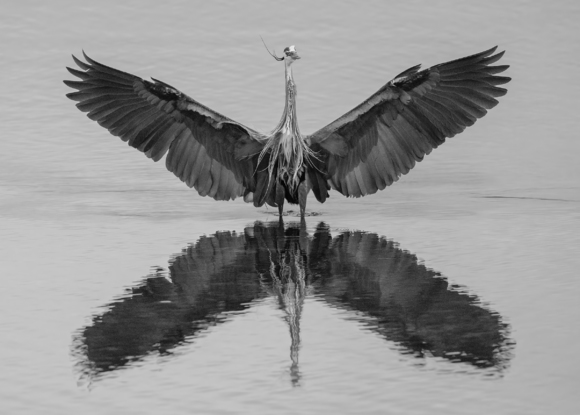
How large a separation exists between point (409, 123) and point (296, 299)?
162 inches

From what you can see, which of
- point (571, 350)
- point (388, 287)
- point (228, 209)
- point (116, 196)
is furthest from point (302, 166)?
point (571, 350)

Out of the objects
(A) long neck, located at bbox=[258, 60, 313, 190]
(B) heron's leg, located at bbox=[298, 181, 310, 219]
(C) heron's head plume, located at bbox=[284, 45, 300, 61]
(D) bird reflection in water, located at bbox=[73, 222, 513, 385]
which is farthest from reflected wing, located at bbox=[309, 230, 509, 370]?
(C) heron's head plume, located at bbox=[284, 45, 300, 61]

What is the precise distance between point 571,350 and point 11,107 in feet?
35.4

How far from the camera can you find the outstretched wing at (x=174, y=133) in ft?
41.4

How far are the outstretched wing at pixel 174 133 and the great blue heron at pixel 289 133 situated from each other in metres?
0.01

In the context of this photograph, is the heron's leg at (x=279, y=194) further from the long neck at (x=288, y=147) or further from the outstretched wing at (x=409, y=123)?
the outstretched wing at (x=409, y=123)

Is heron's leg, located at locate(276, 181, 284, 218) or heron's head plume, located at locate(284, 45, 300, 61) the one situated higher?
heron's head plume, located at locate(284, 45, 300, 61)

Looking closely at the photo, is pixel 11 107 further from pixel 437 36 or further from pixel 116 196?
pixel 437 36

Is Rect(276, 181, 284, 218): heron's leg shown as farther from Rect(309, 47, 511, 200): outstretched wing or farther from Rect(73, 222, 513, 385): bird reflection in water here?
Rect(73, 222, 513, 385): bird reflection in water

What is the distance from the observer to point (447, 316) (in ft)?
27.2

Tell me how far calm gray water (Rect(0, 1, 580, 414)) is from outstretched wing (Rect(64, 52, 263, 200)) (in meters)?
0.42

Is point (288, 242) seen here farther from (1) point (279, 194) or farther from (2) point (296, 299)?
(2) point (296, 299)

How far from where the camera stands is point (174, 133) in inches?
502

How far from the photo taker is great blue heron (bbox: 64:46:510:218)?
1239 centimetres
